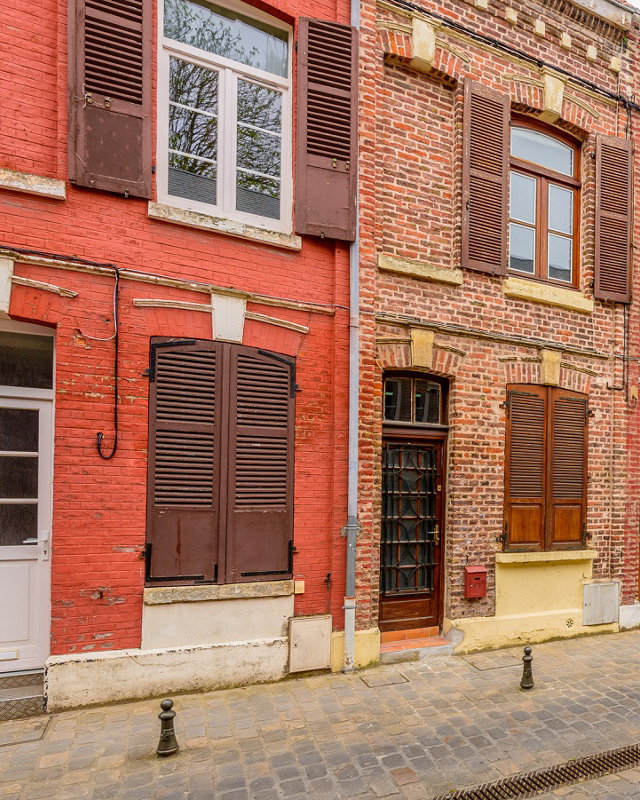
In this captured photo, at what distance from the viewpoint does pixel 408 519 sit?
6.21 metres

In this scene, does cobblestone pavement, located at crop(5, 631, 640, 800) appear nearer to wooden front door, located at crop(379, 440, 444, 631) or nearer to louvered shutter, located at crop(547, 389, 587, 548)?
wooden front door, located at crop(379, 440, 444, 631)

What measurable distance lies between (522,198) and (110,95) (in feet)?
17.1

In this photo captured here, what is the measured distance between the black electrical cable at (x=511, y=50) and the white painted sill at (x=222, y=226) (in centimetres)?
317

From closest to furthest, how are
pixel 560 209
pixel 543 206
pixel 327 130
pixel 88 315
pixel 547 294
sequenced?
pixel 88 315, pixel 327 130, pixel 547 294, pixel 543 206, pixel 560 209

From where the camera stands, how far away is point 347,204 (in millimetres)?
5684

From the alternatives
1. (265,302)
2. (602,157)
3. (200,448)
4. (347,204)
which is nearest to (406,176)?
(347,204)

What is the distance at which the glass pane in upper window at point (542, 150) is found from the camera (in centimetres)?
701

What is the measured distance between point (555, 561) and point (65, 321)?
6441mm

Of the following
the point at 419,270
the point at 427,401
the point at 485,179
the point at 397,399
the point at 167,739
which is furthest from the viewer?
the point at 485,179

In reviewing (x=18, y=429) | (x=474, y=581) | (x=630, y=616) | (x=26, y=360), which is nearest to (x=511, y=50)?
(x=474, y=581)

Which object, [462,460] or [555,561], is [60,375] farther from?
[555,561]

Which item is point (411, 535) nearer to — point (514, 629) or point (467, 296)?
point (514, 629)

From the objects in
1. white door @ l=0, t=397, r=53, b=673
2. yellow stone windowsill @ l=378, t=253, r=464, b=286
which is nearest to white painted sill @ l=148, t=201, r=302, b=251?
yellow stone windowsill @ l=378, t=253, r=464, b=286

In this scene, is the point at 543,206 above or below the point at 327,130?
below
